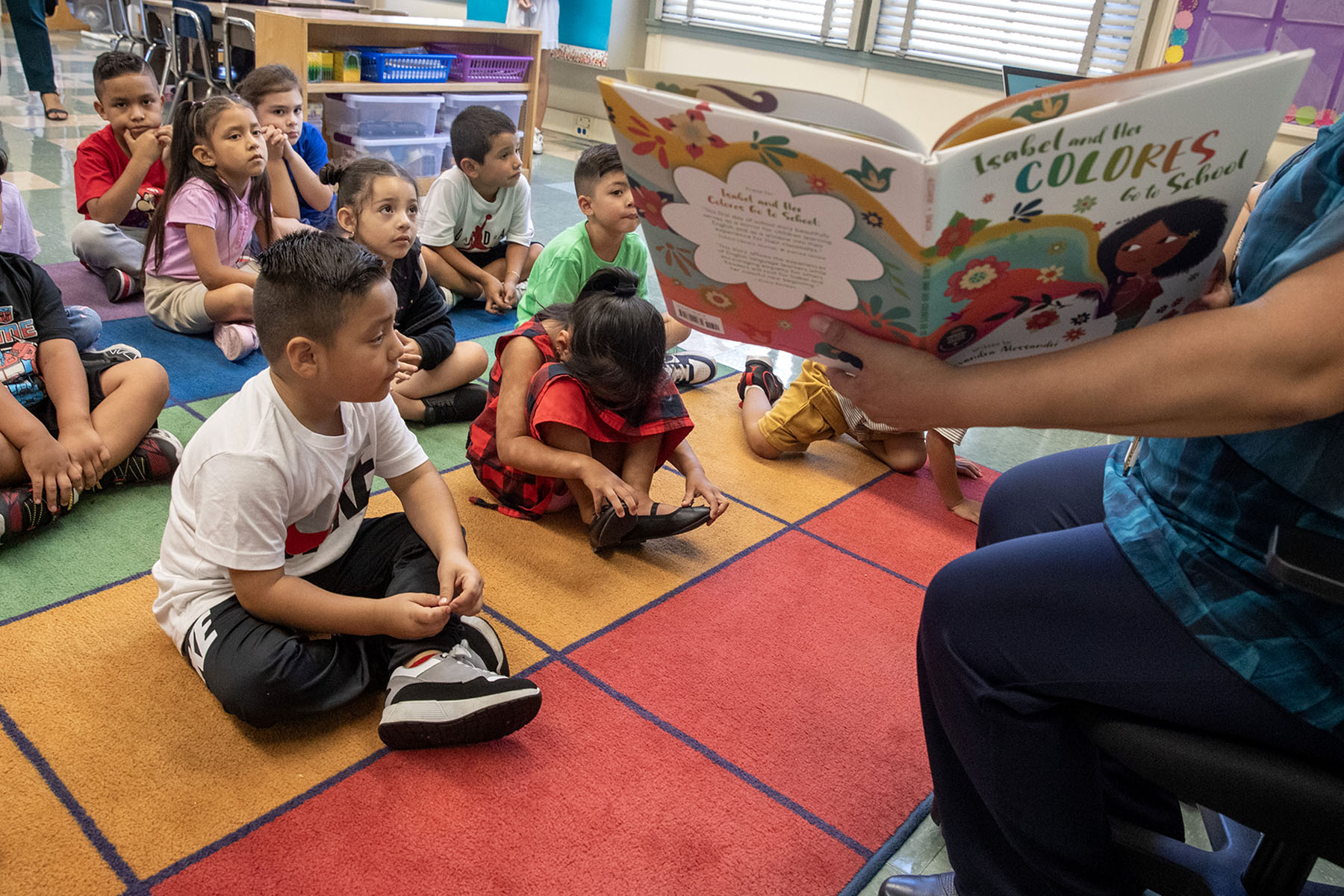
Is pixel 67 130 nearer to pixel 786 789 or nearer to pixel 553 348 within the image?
pixel 553 348

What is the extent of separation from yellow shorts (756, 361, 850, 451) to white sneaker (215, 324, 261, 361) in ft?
3.86

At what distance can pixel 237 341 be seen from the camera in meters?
2.16

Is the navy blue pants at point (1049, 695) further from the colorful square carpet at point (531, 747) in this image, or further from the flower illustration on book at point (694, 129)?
the flower illustration on book at point (694, 129)

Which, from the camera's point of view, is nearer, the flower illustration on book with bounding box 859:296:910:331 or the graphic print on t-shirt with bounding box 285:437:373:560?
the flower illustration on book with bounding box 859:296:910:331

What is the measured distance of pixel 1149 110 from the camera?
62cm

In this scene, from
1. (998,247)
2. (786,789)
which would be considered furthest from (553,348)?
(998,247)

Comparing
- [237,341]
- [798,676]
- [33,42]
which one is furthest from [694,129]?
[33,42]

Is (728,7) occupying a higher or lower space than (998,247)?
higher

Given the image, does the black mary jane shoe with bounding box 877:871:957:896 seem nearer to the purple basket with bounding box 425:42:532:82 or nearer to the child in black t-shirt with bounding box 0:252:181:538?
the child in black t-shirt with bounding box 0:252:181:538

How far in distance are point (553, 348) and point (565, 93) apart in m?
4.58

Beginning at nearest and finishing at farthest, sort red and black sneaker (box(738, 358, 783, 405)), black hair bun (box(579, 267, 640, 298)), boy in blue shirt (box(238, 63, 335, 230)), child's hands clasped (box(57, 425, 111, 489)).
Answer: child's hands clasped (box(57, 425, 111, 489)) < black hair bun (box(579, 267, 640, 298)) < red and black sneaker (box(738, 358, 783, 405)) < boy in blue shirt (box(238, 63, 335, 230))

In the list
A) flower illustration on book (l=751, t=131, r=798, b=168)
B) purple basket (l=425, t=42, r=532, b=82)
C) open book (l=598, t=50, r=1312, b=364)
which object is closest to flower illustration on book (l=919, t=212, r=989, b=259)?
open book (l=598, t=50, r=1312, b=364)

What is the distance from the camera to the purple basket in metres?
3.89

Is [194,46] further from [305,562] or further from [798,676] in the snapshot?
[798,676]
